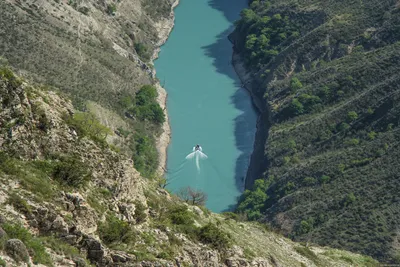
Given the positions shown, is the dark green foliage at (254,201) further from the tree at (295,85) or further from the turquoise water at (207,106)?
the tree at (295,85)

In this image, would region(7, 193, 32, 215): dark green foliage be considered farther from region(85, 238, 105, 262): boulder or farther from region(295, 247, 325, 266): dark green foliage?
region(295, 247, 325, 266): dark green foliage

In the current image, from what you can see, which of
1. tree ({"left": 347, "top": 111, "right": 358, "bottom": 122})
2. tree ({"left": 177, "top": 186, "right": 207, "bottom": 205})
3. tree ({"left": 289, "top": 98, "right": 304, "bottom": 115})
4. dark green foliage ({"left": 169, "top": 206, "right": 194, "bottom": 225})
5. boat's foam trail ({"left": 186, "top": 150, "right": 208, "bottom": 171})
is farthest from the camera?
tree ({"left": 289, "top": 98, "right": 304, "bottom": 115})

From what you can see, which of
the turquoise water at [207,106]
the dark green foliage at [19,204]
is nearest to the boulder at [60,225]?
the dark green foliage at [19,204]

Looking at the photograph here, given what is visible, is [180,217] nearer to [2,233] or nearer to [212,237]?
[212,237]

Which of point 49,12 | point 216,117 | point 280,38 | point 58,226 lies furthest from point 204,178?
point 58,226

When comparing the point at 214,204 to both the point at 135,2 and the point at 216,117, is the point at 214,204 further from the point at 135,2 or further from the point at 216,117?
the point at 135,2

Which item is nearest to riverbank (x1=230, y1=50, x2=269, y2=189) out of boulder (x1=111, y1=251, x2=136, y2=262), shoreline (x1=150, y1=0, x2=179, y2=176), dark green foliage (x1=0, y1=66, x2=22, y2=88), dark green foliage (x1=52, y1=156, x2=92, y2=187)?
shoreline (x1=150, y1=0, x2=179, y2=176)
